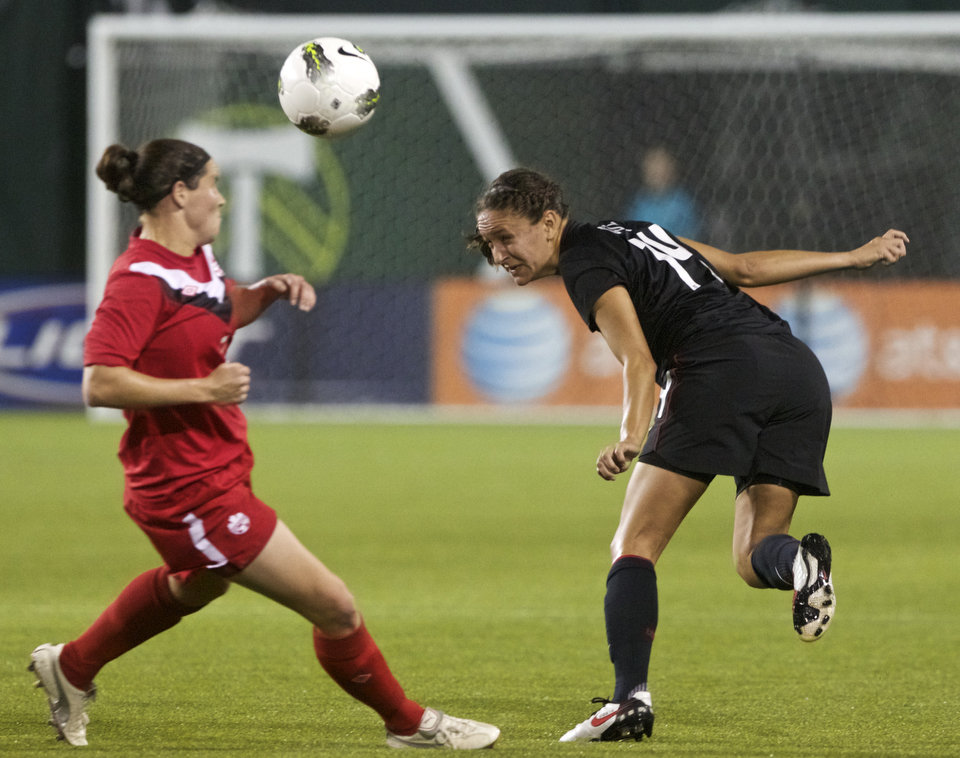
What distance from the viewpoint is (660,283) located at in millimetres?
4285

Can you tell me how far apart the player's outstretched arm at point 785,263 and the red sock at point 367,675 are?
1.56m

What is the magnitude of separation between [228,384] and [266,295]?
0.62 m

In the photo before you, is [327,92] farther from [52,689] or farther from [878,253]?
[52,689]

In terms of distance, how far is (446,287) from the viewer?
47.6 ft

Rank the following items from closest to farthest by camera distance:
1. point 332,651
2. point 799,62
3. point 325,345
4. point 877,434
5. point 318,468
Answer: point 332,651
point 318,468
point 877,434
point 325,345
point 799,62

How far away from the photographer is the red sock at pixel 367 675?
3822mm

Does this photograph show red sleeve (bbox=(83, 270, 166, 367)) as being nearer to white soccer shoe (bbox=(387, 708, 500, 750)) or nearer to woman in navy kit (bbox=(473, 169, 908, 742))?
woman in navy kit (bbox=(473, 169, 908, 742))

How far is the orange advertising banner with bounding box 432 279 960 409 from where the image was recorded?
46.3ft

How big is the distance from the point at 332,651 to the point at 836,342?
1098 centimetres

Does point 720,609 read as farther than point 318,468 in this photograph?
No

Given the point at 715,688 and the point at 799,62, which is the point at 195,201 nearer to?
the point at 715,688

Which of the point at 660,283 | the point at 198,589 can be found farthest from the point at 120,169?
the point at 660,283

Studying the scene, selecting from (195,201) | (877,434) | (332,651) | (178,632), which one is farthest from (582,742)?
(877,434)

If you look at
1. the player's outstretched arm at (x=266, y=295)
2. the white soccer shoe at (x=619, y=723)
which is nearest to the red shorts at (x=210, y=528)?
the player's outstretched arm at (x=266, y=295)
